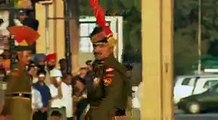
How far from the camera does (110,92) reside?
8.83 m

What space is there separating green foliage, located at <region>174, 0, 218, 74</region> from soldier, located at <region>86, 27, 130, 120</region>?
2198 mm

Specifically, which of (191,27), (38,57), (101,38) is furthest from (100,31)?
(191,27)

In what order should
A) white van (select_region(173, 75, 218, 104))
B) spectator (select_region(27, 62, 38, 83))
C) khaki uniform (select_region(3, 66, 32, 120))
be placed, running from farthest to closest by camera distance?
white van (select_region(173, 75, 218, 104)) → spectator (select_region(27, 62, 38, 83)) → khaki uniform (select_region(3, 66, 32, 120))

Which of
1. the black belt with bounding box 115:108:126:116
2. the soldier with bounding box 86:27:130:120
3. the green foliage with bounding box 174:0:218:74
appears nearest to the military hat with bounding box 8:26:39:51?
the soldier with bounding box 86:27:130:120

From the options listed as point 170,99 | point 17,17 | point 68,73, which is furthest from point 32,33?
point 170,99

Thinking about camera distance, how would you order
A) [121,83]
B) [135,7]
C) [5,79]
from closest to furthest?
[121,83] < [5,79] < [135,7]

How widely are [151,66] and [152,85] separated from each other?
0.22 m

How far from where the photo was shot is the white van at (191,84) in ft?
37.2

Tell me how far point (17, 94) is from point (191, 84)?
285 cm

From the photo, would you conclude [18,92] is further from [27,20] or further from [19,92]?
[27,20]

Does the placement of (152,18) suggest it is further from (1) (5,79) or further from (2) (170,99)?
(1) (5,79)

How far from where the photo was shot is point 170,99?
10602 mm

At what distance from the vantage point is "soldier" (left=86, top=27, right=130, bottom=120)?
29.1 feet

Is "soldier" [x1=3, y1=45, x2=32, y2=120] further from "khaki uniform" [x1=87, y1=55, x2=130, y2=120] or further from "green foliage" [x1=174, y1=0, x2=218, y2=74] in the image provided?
"green foliage" [x1=174, y1=0, x2=218, y2=74]
